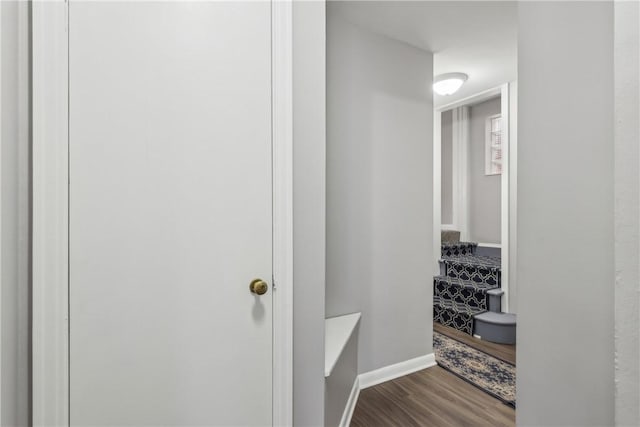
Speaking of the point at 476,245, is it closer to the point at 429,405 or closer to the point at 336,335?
the point at 429,405

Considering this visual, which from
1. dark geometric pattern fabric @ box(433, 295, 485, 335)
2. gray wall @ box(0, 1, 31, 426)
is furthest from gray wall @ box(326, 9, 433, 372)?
gray wall @ box(0, 1, 31, 426)

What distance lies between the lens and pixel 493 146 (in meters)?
4.47

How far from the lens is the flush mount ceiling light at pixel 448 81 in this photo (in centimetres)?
316

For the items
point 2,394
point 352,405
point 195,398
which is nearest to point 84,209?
point 2,394

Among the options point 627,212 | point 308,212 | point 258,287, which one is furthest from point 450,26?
point 258,287

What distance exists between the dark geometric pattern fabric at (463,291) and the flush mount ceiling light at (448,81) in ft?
6.94

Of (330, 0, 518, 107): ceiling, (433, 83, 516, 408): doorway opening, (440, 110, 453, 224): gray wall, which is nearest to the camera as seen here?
(330, 0, 518, 107): ceiling

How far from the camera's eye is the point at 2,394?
0.77 metres

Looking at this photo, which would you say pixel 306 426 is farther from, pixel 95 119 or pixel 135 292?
pixel 95 119

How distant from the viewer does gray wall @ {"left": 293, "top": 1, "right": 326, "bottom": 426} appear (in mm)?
1245

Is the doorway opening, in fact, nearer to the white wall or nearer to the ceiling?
the ceiling

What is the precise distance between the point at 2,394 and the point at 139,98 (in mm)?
847

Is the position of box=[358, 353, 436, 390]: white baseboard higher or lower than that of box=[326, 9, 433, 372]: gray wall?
lower

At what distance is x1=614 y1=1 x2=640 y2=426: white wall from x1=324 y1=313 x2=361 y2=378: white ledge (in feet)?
3.45
